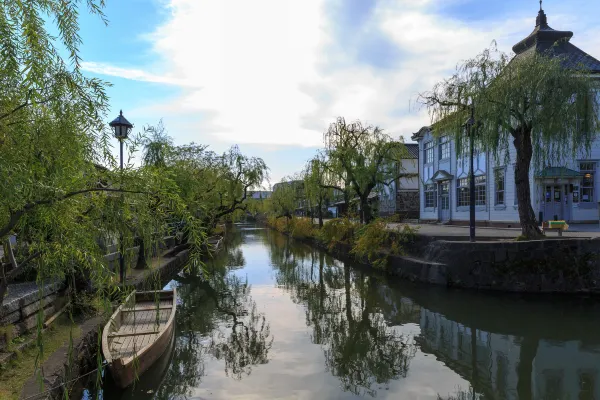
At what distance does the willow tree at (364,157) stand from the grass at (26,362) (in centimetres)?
1548

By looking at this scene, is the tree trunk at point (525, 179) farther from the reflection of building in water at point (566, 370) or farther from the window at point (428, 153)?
the window at point (428, 153)

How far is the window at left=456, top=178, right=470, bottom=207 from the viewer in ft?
83.7

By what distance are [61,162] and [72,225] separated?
524 millimetres

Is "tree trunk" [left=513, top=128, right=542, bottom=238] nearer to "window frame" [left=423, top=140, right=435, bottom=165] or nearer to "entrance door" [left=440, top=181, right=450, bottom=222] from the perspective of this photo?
"entrance door" [left=440, top=181, right=450, bottom=222]

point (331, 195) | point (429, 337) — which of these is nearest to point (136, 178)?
point (429, 337)

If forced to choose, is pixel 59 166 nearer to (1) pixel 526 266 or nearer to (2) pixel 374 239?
(1) pixel 526 266

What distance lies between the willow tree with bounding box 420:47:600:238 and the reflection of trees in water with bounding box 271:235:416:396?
5745mm

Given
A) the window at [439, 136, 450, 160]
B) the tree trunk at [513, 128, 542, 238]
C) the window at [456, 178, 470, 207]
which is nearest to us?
the tree trunk at [513, 128, 542, 238]

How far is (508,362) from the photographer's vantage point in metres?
6.99

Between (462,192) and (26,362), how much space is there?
2495 cm

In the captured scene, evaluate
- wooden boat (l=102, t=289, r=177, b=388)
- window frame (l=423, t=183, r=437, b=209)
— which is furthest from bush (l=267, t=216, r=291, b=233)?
wooden boat (l=102, t=289, r=177, b=388)

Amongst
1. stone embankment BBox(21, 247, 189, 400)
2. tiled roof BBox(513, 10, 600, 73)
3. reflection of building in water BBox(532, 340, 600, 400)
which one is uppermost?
tiled roof BBox(513, 10, 600, 73)

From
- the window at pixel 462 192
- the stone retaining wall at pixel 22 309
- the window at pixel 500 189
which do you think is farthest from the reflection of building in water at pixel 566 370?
the window at pixel 462 192

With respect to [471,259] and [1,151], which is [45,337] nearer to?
[1,151]
